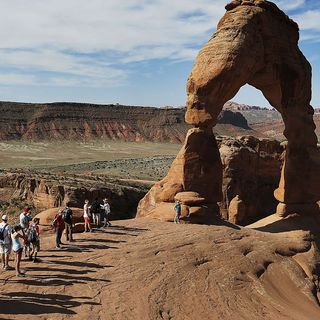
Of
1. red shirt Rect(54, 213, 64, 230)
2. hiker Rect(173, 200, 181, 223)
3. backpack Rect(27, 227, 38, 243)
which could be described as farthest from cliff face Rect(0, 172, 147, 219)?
backpack Rect(27, 227, 38, 243)

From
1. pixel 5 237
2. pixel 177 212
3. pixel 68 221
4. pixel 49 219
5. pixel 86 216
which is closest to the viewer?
pixel 5 237

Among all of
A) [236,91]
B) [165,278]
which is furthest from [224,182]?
[165,278]

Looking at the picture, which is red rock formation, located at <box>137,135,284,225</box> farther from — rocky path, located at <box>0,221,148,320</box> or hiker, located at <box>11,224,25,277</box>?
hiker, located at <box>11,224,25,277</box>

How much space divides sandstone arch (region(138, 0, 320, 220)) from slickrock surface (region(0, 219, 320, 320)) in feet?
9.35

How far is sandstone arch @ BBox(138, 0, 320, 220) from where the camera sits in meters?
20.8

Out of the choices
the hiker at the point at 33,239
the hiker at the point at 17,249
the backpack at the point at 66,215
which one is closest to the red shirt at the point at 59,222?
the backpack at the point at 66,215

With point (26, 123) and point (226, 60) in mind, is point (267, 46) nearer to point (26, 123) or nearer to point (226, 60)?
point (226, 60)

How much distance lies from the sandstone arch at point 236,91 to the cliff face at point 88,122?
91692 millimetres

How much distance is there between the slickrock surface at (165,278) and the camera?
1113 centimetres

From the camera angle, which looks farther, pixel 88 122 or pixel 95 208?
pixel 88 122

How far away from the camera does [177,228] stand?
1795cm

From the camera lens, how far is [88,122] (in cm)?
11781

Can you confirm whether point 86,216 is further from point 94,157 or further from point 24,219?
point 94,157

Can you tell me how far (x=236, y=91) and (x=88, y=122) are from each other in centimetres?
9871
